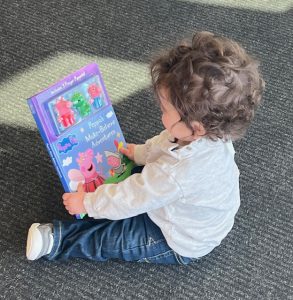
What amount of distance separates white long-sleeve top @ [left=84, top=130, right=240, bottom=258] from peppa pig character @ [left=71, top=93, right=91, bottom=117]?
14 cm

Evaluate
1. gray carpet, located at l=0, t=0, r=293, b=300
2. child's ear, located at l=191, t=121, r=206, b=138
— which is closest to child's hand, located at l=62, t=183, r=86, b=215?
gray carpet, located at l=0, t=0, r=293, b=300

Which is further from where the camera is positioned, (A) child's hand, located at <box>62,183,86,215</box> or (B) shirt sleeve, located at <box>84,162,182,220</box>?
(A) child's hand, located at <box>62,183,86,215</box>

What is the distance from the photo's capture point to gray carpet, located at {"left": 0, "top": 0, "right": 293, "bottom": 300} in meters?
1.00

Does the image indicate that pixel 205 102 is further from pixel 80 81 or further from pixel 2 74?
pixel 2 74

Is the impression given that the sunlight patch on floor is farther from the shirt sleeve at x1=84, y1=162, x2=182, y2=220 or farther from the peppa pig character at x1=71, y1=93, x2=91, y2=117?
the shirt sleeve at x1=84, y1=162, x2=182, y2=220

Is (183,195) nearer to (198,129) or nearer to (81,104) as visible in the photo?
(198,129)

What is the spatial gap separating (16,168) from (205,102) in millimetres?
525

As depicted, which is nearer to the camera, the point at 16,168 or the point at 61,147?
the point at 61,147

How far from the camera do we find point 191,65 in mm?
756

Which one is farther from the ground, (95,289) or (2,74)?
(2,74)

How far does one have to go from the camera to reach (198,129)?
0.82m

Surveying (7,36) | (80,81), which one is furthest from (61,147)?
(7,36)

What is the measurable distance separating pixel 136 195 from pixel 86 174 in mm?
164

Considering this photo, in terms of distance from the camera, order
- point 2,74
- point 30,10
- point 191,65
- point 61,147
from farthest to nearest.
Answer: point 30,10 < point 2,74 < point 61,147 < point 191,65
